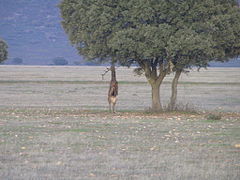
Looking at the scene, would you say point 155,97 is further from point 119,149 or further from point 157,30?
point 119,149

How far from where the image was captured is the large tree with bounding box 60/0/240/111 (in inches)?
1176

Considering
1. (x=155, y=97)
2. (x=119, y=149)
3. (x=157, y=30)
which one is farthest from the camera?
(x=155, y=97)

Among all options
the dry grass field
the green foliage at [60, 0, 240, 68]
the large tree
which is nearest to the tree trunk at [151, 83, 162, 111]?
the large tree

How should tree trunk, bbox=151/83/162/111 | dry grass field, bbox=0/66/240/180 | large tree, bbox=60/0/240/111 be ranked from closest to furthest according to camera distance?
dry grass field, bbox=0/66/240/180 < large tree, bbox=60/0/240/111 < tree trunk, bbox=151/83/162/111

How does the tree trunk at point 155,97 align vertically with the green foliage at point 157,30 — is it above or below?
below

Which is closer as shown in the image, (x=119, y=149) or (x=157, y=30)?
(x=119, y=149)

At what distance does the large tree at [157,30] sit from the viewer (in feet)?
98.0

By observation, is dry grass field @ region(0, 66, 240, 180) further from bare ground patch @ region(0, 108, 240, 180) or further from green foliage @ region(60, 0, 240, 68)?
green foliage @ region(60, 0, 240, 68)

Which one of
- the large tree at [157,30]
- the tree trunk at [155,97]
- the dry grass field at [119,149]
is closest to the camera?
the dry grass field at [119,149]

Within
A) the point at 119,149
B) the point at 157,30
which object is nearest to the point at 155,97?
the point at 157,30

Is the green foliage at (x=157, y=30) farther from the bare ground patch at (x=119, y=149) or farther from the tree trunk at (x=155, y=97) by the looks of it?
the bare ground patch at (x=119, y=149)

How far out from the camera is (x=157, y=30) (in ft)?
98.4

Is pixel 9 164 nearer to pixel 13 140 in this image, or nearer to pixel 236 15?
pixel 13 140

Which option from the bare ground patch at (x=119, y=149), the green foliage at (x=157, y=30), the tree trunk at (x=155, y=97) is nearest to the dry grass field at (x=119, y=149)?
the bare ground patch at (x=119, y=149)
